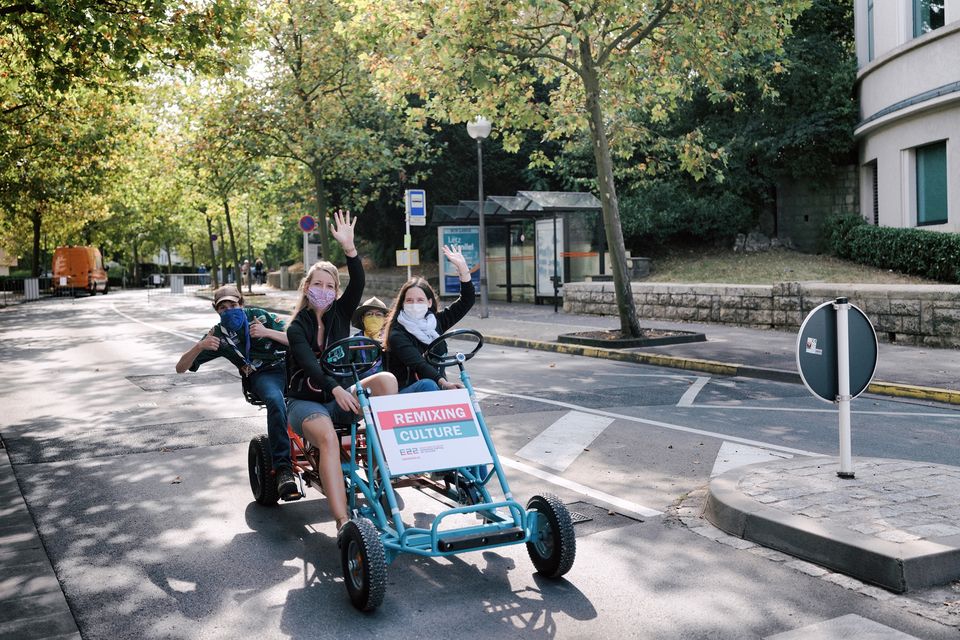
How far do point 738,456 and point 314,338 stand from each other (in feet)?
11.5

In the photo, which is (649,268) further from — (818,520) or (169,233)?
(169,233)

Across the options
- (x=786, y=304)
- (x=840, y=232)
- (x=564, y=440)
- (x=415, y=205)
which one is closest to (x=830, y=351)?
(x=564, y=440)

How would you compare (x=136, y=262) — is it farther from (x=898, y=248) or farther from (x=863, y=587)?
(x=863, y=587)

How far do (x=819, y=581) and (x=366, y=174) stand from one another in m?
23.8

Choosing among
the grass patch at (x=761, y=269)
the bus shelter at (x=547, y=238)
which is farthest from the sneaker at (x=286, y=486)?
the bus shelter at (x=547, y=238)

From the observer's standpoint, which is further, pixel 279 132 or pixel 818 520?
pixel 279 132

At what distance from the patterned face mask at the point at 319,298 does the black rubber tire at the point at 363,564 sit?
156 centimetres

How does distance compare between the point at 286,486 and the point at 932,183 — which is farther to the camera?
the point at 932,183

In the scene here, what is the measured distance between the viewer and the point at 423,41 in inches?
563

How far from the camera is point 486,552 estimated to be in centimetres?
502

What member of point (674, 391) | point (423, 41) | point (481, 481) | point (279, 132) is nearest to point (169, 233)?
point (279, 132)

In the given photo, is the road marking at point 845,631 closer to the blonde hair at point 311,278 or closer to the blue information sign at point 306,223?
the blonde hair at point 311,278

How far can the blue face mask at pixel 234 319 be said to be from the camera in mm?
6168

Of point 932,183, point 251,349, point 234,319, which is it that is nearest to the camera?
point 234,319
